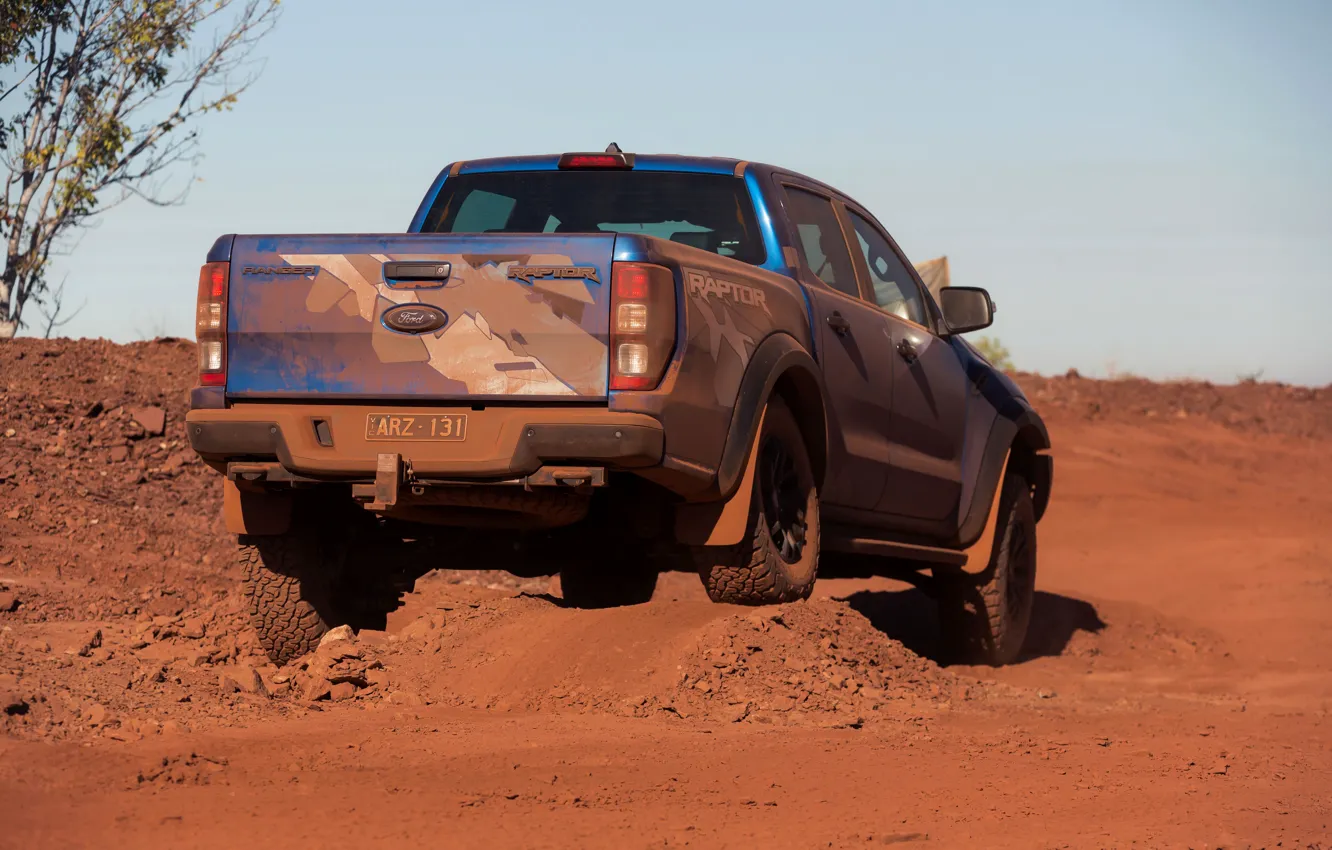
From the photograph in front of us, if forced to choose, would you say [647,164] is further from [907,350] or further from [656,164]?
[907,350]

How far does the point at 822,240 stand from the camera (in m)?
7.32

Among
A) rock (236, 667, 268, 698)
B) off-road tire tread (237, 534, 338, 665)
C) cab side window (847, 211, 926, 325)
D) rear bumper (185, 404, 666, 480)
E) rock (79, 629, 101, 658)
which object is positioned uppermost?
cab side window (847, 211, 926, 325)

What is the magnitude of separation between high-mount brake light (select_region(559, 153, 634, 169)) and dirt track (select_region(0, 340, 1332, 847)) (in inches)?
76.1

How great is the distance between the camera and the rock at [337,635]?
6.44m

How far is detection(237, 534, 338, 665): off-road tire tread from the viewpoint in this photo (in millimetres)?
6414

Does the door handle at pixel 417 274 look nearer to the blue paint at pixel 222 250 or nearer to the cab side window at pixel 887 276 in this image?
the blue paint at pixel 222 250

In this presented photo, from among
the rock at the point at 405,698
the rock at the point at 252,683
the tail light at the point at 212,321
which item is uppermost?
the tail light at the point at 212,321

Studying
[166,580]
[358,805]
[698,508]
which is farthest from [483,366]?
[166,580]

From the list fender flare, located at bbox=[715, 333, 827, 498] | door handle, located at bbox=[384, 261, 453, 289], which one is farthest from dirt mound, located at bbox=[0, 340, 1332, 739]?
door handle, located at bbox=[384, 261, 453, 289]

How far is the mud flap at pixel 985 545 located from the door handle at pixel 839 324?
2039 millimetres

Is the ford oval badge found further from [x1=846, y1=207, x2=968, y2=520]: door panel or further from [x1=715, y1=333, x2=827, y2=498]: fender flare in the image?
[x1=846, y1=207, x2=968, y2=520]: door panel

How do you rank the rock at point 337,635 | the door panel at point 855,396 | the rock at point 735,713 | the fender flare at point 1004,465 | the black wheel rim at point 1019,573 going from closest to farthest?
1. the rock at point 735,713
2. the rock at point 337,635
3. the door panel at point 855,396
4. the fender flare at point 1004,465
5. the black wheel rim at point 1019,573

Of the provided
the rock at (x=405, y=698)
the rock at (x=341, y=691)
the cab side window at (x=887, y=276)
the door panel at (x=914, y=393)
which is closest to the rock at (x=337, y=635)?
A: the rock at (x=341, y=691)

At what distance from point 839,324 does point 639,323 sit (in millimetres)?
1782
